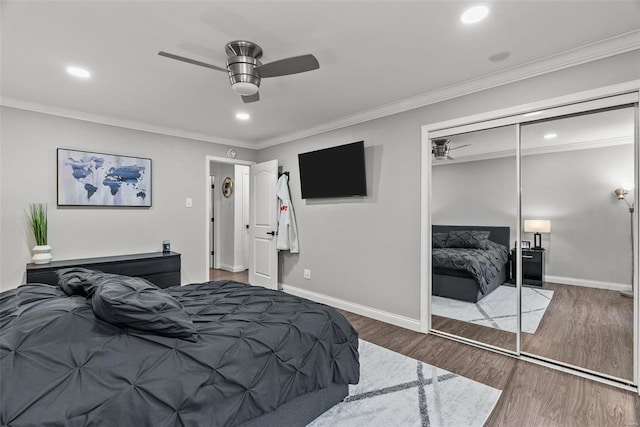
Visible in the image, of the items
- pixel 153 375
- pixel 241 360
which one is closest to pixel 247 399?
pixel 241 360

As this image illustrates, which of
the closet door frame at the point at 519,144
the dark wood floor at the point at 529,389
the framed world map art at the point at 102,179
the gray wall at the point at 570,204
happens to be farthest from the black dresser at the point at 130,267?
the gray wall at the point at 570,204

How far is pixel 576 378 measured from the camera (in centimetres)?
234

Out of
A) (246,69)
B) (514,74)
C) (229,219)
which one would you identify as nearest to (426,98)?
(514,74)

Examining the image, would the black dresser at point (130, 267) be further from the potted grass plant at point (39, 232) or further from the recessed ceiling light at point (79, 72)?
the recessed ceiling light at point (79, 72)

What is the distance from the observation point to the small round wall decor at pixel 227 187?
6637 mm

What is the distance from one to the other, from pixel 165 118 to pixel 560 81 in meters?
4.08

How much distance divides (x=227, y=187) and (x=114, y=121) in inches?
116

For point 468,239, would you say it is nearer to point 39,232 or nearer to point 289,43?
point 289,43

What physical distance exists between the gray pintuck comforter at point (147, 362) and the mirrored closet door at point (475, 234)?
5.64 feet

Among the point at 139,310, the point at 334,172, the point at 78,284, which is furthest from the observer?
the point at 334,172

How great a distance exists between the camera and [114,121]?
3.88m

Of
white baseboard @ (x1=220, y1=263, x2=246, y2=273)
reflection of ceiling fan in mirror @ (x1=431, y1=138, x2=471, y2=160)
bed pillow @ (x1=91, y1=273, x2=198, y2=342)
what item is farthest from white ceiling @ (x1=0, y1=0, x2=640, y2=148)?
white baseboard @ (x1=220, y1=263, x2=246, y2=273)

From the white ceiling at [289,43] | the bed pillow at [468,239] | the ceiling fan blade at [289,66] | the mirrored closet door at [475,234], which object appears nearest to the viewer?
the white ceiling at [289,43]

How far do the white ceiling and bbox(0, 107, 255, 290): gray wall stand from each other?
35cm
